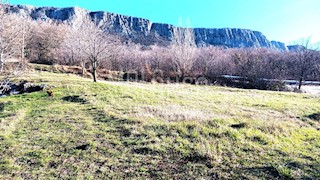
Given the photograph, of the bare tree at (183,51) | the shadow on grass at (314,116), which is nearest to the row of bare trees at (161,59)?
the bare tree at (183,51)

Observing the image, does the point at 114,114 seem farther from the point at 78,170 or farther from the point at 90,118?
the point at 78,170

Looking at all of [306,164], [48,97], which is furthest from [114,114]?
[306,164]

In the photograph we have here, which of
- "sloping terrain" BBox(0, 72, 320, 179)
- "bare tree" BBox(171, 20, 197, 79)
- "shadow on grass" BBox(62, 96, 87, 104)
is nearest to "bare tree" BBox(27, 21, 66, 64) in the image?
"bare tree" BBox(171, 20, 197, 79)

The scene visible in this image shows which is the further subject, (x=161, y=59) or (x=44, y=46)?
(x=161, y=59)

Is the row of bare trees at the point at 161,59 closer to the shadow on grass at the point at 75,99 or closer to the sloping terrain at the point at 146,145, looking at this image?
the shadow on grass at the point at 75,99

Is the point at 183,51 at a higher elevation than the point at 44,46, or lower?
lower

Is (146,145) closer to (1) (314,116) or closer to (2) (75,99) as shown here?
(2) (75,99)

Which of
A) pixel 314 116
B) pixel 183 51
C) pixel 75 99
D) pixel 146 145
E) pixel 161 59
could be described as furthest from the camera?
pixel 161 59

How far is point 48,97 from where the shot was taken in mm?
16375

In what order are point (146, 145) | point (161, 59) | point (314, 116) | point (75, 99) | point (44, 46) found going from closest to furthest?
1. point (146, 145)
2. point (314, 116)
3. point (75, 99)
4. point (44, 46)
5. point (161, 59)

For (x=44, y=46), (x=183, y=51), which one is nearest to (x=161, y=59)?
(x=183, y=51)

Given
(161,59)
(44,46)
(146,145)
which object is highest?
(44,46)

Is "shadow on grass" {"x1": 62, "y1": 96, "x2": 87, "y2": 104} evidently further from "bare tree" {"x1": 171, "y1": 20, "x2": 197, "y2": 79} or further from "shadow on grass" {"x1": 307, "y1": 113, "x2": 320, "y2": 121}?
"bare tree" {"x1": 171, "y1": 20, "x2": 197, "y2": 79}

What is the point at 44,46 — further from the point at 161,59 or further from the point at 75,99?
the point at 75,99
